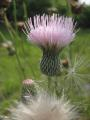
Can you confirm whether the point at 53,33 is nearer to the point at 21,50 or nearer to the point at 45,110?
the point at 45,110

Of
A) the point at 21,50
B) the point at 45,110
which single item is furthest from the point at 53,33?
the point at 21,50

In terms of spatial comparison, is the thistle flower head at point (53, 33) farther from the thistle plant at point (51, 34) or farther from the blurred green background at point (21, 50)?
the blurred green background at point (21, 50)

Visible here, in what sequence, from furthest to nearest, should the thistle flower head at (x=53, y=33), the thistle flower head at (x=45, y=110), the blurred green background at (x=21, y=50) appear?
the blurred green background at (x=21, y=50)
the thistle flower head at (x=53, y=33)
the thistle flower head at (x=45, y=110)

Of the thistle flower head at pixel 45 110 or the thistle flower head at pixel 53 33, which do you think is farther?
the thistle flower head at pixel 53 33

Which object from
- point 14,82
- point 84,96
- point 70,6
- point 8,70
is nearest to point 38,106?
point 84,96

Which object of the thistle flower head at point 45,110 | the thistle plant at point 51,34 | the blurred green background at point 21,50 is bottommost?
the blurred green background at point 21,50

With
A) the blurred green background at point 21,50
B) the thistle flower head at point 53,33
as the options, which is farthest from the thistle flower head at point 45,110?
the blurred green background at point 21,50

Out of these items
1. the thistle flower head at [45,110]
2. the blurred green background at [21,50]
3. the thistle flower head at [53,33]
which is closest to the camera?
the thistle flower head at [45,110]

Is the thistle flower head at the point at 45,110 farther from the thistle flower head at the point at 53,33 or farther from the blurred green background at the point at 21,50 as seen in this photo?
Result: the blurred green background at the point at 21,50

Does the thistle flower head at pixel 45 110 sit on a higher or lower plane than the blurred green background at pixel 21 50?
higher
